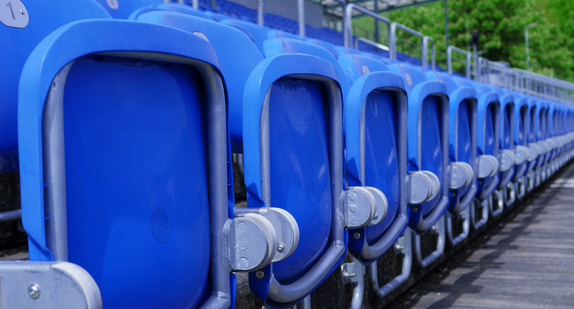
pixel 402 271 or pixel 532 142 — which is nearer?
pixel 402 271

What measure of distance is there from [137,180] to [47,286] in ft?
0.38

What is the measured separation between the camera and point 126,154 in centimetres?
46

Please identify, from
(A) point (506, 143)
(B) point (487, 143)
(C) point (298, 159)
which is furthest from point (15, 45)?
(A) point (506, 143)

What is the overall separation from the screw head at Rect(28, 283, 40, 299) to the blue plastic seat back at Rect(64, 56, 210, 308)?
40 mm

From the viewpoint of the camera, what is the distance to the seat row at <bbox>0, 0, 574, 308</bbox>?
388 mm

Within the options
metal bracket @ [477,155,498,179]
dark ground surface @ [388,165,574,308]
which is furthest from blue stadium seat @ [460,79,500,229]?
dark ground surface @ [388,165,574,308]

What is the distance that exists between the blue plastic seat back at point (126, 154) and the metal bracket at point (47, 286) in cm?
1

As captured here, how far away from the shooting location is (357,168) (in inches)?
35.6

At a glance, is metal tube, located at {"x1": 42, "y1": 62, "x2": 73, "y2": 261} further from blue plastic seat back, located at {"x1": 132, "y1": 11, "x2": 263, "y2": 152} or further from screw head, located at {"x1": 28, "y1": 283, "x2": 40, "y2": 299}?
blue plastic seat back, located at {"x1": 132, "y1": 11, "x2": 263, "y2": 152}

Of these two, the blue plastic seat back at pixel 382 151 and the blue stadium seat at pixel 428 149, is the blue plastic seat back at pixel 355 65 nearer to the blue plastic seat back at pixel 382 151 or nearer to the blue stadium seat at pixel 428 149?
the blue stadium seat at pixel 428 149

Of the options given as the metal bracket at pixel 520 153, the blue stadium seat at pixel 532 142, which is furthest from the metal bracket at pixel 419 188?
the blue stadium seat at pixel 532 142

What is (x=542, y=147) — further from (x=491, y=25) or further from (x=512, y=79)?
(x=491, y=25)

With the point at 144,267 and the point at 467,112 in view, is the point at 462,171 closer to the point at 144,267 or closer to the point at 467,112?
the point at 467,112

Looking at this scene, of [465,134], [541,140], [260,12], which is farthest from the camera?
[541,140]
